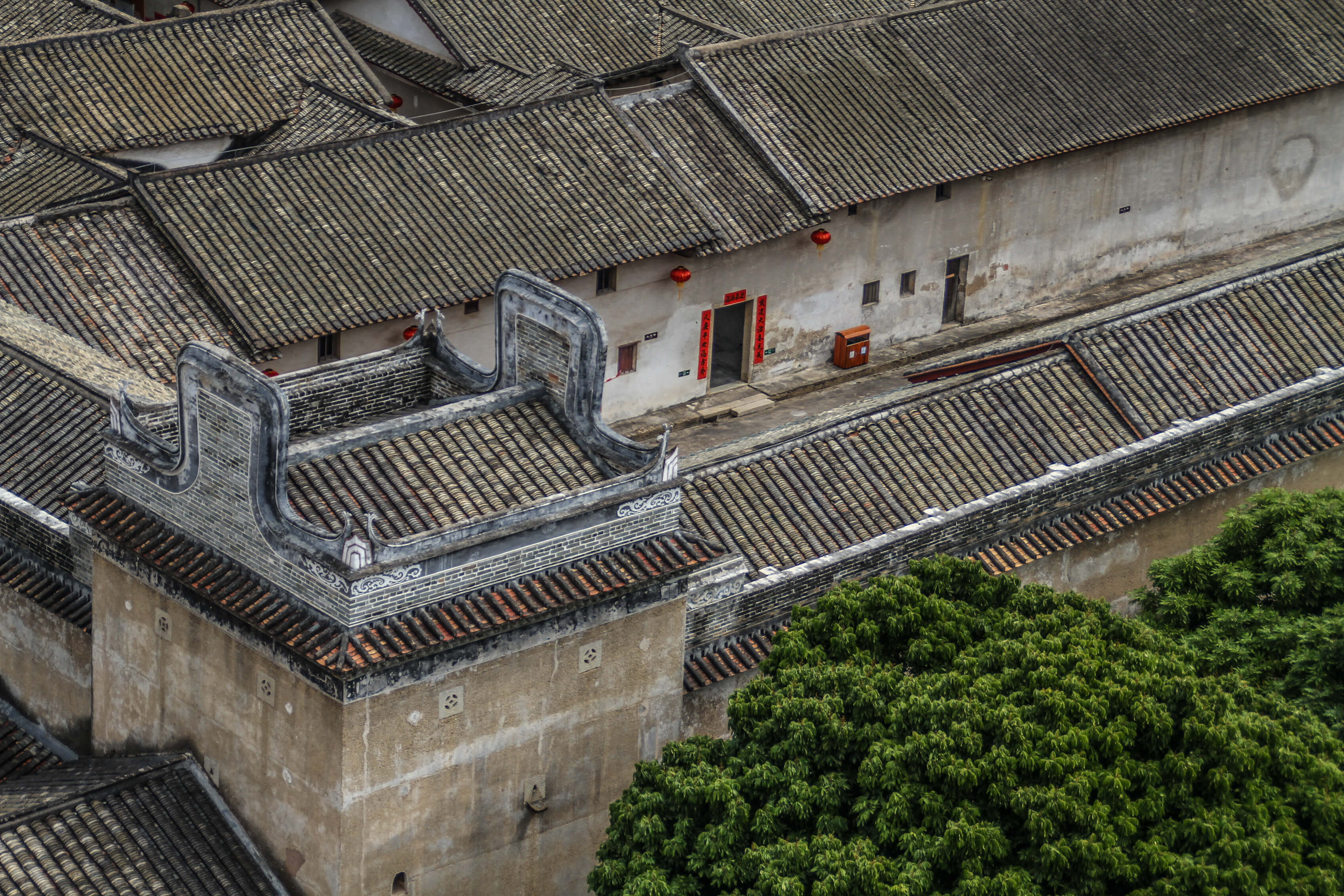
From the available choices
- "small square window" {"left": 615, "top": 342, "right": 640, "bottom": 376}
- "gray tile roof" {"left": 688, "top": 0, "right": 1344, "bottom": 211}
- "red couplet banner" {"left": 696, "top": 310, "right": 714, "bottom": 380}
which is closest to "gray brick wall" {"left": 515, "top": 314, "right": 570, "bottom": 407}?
"small square window" {"left": 615, "top": 342, "right": 640, "bottom": 376}

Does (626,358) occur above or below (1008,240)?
below

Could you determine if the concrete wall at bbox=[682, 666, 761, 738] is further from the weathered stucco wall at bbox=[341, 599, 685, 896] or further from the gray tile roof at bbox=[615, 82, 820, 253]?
the gray tile roof at bbox=[615, 82, 820, 253]

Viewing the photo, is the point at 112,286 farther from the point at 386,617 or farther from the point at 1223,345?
the point at 1223,345

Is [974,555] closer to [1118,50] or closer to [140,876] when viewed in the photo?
[140,876]

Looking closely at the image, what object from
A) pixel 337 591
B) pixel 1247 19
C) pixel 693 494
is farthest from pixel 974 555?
pixel 1247 19

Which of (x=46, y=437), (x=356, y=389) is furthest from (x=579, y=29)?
(x=356, y=389)

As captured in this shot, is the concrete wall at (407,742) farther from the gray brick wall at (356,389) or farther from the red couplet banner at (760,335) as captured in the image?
the red couplet banner at (760,335)

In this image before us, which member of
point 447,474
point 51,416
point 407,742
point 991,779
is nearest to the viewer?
point 991,779
